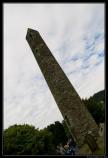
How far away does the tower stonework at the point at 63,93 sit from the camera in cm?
2166

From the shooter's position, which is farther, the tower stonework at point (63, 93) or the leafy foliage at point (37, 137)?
the leafy foliage at point (37, 137)

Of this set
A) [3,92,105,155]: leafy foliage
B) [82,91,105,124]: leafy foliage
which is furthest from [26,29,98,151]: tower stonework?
[82,91,105,124]: leafy foliage

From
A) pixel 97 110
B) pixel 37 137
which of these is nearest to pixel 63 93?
pixel 37 137

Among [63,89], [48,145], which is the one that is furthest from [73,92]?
[48,145]

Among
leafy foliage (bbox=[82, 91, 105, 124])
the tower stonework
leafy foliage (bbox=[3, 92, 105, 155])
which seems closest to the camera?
the tower stonework

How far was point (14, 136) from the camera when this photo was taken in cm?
4166

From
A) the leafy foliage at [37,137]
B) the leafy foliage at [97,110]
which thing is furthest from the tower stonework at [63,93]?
the leafy foliage at [97,110]

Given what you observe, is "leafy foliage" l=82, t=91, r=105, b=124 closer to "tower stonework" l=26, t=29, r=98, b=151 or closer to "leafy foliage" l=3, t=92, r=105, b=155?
"leafy foliage" l=3, t=92, r=105, b=155

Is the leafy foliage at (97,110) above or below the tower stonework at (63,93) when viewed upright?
above

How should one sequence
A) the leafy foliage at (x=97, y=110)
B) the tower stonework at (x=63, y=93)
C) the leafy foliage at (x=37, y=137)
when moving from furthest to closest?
1. the leafy foliage at (x=97, y=110)
2. the leafy foliage at (x=37, y=137)
3. the tower stonework at (x=63, y=93)

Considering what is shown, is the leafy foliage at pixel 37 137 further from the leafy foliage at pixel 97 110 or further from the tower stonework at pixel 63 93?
the tower stonework at pixel 63 93

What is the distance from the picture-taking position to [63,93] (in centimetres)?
2317

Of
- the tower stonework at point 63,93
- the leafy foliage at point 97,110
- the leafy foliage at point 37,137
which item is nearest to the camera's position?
the tower stonework at point 63,93

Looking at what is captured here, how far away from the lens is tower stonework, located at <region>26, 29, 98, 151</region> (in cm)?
2166
